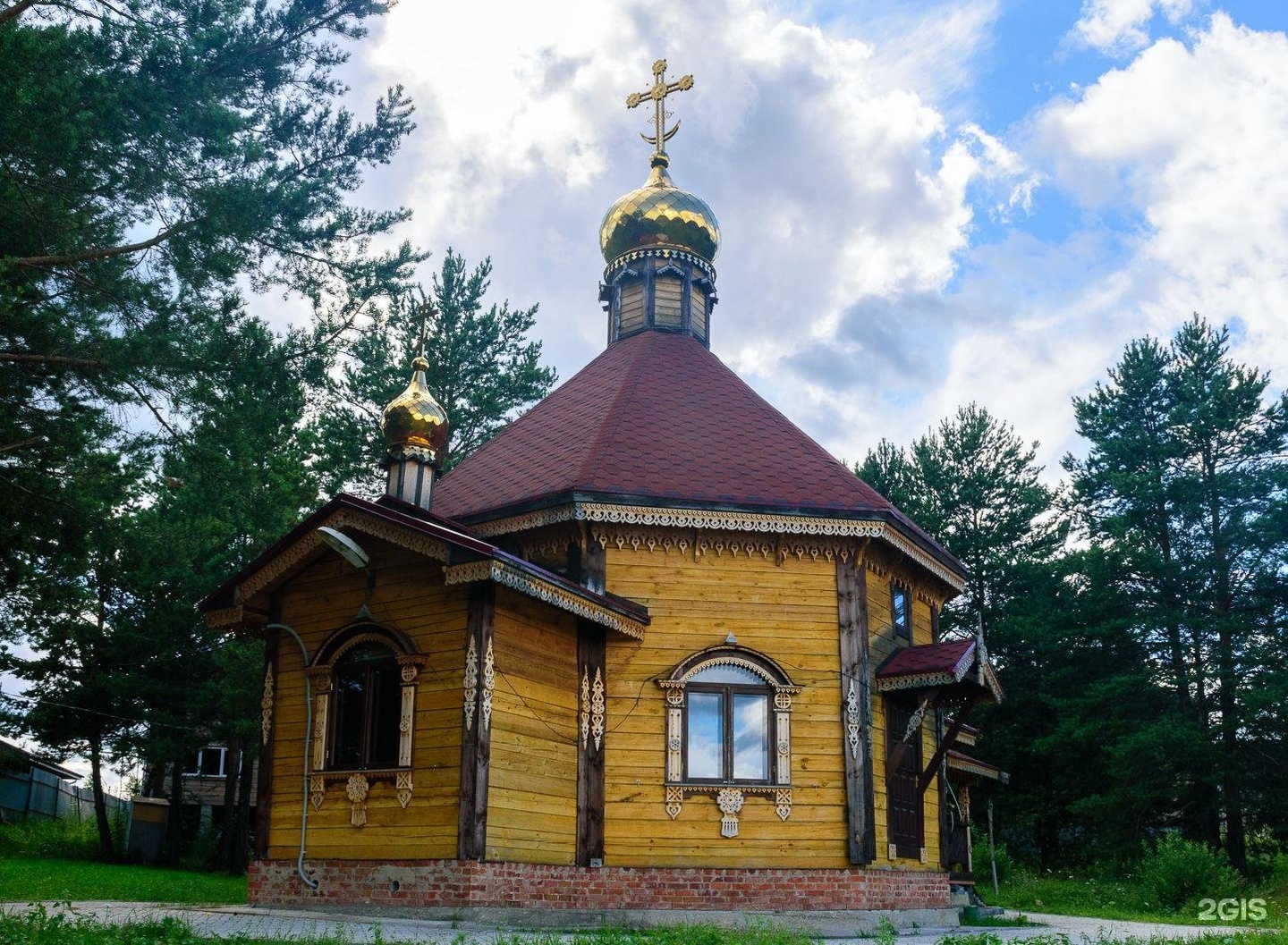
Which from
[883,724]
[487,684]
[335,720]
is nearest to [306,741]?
[335,720]

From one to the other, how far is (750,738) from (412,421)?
561 centimetres

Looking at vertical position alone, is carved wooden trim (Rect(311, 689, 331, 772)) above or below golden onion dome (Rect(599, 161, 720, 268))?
below

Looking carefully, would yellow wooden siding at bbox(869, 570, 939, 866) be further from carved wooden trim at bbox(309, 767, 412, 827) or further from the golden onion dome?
the golden onion dome

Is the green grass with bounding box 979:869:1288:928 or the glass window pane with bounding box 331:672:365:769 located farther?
the green grass with bounding box 979:869:1288:928

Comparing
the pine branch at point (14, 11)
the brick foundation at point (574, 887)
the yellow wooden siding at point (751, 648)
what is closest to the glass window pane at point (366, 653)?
the brick foundation at point (574, 887)

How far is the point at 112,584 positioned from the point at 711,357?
1706cm

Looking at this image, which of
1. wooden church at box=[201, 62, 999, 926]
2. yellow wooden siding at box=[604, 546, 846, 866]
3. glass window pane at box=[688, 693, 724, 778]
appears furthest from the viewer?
glass window pane at box=[688, 693, 724, 778]

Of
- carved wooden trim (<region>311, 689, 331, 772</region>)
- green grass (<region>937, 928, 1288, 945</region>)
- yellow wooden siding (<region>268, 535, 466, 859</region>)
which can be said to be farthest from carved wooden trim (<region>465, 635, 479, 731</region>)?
green grass (<region>937, 928, 1288, 945</region>)

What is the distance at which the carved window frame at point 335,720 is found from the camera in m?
10.9

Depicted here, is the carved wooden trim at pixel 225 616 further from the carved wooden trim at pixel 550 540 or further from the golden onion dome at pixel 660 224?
the golden onion dome at pixel 660 224

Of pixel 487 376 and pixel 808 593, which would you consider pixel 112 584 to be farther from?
pixel 808 593

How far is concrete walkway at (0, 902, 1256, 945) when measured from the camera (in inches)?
348

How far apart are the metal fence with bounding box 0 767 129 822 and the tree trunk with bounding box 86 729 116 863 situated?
346cm

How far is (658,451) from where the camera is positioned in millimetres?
13555
